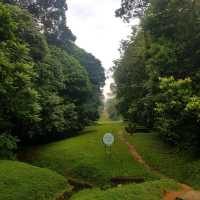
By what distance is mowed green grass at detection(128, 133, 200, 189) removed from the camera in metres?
15.4

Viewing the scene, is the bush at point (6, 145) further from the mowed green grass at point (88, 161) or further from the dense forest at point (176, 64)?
the dense forest at point (176, 64)

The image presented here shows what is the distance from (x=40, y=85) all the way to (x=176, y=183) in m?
12.0

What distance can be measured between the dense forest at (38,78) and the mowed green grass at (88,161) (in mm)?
1797

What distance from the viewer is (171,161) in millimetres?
17891

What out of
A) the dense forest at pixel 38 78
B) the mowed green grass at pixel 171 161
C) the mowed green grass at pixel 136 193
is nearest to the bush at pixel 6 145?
the dense forest at pixel 38 78

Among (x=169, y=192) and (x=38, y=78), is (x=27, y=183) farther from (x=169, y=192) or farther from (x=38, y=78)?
(x=38, y=78)

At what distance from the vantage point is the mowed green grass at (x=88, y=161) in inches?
638

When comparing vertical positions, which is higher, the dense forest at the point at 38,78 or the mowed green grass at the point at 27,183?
the dense forest at the point at 38,78

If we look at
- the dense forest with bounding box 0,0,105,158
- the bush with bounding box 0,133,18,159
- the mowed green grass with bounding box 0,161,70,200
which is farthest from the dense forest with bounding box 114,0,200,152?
the bush with bounding box 0,133,18,159

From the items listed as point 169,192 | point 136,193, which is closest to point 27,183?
point 136,193

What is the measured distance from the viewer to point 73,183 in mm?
16000

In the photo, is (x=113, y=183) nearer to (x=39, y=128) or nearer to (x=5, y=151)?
(x=5, y=151)

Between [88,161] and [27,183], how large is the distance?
5.82 meters

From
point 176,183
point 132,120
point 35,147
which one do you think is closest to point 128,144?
point 132,120
